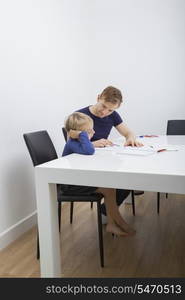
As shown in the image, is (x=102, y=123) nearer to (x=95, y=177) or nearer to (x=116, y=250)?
(x=116, y=250)

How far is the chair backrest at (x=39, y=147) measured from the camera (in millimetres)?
1863

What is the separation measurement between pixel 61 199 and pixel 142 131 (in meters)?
2.04

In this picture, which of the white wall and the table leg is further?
the white wall

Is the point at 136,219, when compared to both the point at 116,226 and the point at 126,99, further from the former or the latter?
the point at 126,99

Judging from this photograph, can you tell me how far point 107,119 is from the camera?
2.41 metres

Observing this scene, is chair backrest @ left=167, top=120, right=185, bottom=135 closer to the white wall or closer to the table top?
the white wall

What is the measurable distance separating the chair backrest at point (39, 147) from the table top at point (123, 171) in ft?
1.20

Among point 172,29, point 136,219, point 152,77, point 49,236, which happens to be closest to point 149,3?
point 172,29

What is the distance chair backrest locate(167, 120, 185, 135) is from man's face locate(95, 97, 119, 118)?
3.19 feet

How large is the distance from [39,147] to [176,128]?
64.3 inches

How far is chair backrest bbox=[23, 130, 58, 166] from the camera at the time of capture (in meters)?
1.86

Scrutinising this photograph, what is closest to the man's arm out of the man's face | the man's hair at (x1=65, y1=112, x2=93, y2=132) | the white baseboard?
the man's face

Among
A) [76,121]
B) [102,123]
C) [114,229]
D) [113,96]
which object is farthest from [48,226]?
[102,123]

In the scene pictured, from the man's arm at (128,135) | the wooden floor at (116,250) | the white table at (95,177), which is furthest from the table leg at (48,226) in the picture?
the man's arm at (128,135)
